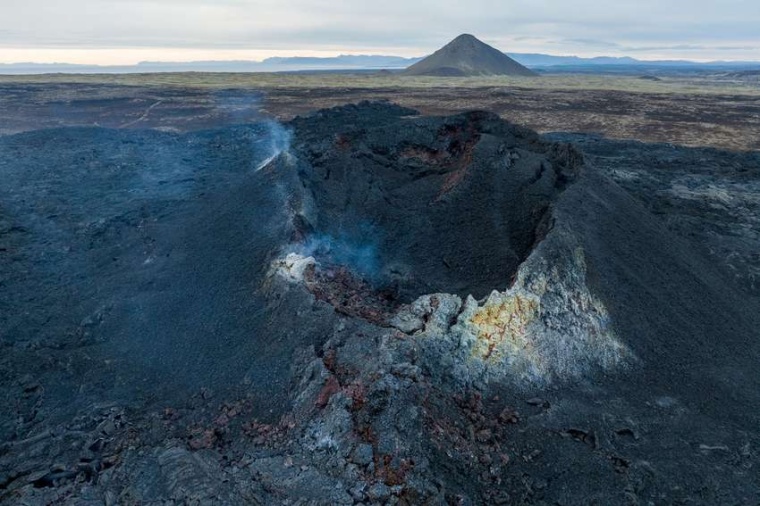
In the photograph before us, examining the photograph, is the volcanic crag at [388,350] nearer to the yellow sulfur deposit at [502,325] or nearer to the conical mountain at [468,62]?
the yellow sulfur deposit at [502,325]

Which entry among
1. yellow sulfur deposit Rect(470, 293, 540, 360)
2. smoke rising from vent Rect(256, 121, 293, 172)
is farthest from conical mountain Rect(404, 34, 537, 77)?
yellow sulfur deposit Rect(470, 293, 540, 360)

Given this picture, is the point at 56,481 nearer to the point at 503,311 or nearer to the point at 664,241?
the point at 503,311

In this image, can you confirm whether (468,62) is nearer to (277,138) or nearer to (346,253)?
(277,138)

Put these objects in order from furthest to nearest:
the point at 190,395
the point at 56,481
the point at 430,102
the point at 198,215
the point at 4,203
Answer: the point at 430,102 → the point at 4,203 → the point at 198,215 → the point at 190,395 → the point at 56,481

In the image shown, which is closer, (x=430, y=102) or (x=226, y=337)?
(x=226, y=337)

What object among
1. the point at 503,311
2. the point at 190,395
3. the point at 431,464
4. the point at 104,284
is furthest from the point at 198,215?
the point at 431,464
